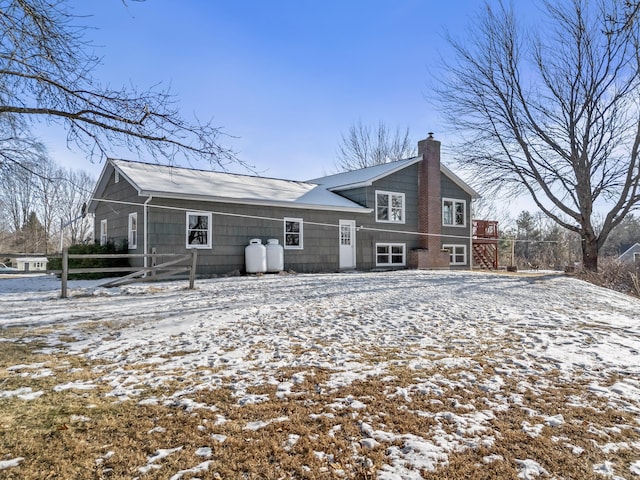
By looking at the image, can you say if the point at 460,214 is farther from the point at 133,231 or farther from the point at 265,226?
the point at 133,231

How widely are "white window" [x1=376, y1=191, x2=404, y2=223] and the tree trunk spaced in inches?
296

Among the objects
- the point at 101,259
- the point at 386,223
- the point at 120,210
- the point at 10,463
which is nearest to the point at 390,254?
the point at 386,223

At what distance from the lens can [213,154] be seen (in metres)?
4.79

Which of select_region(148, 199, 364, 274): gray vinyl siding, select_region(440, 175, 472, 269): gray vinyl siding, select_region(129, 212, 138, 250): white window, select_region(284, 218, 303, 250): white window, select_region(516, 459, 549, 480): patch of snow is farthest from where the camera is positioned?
select_region(440, 175, 472, 269): gray vinyl siding

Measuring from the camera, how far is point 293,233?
53.5 feet

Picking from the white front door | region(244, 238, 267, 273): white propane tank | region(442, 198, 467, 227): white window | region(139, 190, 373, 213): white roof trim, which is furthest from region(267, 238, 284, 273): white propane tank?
region(442, 198, 467, 227): white window

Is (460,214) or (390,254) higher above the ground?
(460,214)

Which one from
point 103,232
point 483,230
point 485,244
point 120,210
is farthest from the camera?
point 485,244

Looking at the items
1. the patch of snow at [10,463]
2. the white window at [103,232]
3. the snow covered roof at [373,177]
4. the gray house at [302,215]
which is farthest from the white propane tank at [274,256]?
the patch of snow at [10,463]

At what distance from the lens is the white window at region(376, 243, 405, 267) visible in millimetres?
18969

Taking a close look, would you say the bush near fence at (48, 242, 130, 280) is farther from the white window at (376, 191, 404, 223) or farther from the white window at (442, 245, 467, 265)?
the white window at (442, 245, 467, 265)

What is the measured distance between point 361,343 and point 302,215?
37.3 feet

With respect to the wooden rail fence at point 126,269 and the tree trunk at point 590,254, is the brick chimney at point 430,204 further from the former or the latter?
the wooden rail fence at point 126,269

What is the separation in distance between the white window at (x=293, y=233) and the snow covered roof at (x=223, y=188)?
2.15 ft
